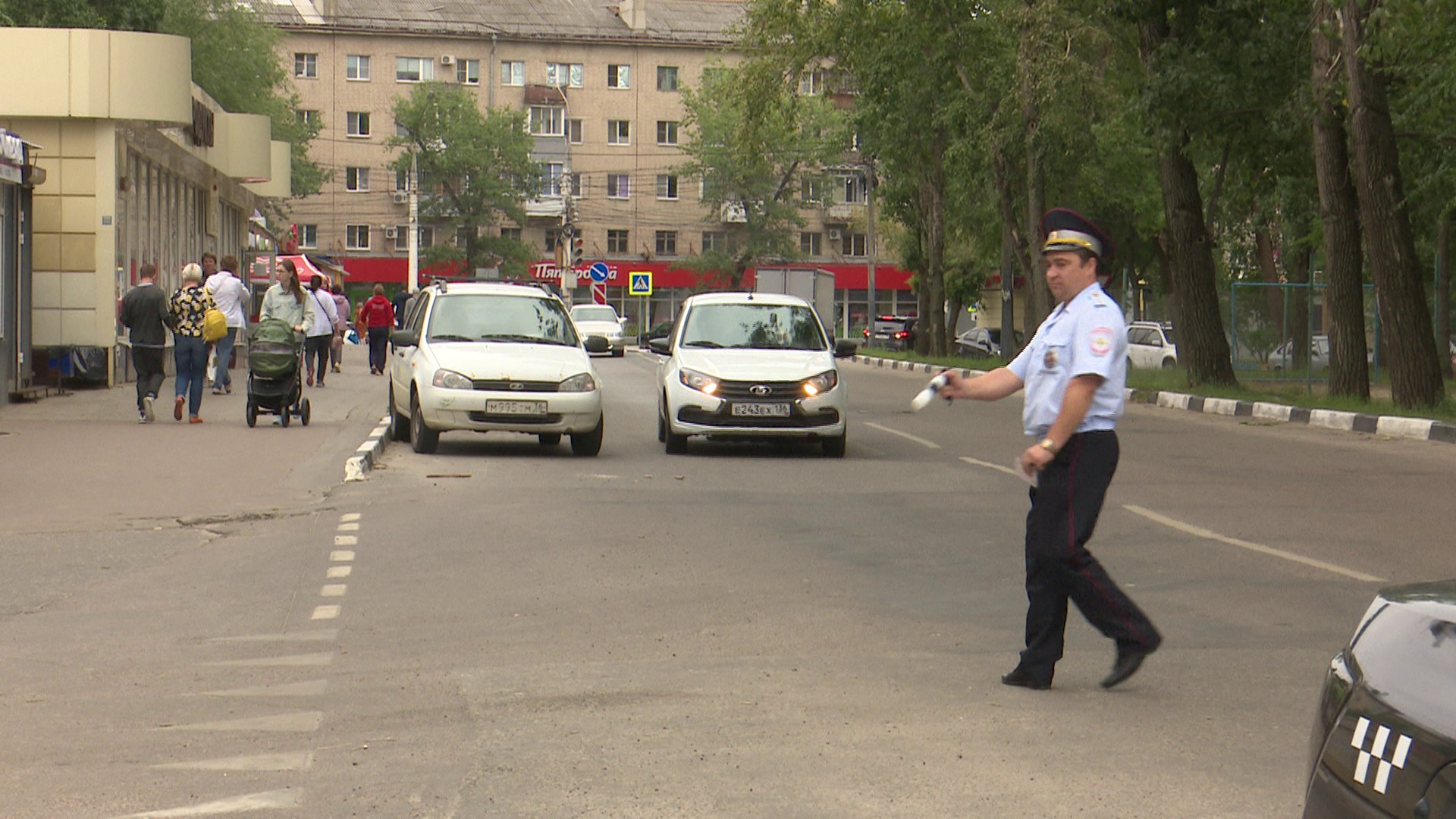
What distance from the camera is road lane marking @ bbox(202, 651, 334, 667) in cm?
740

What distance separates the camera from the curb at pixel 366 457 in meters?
15.5

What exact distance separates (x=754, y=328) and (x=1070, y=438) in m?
12.8

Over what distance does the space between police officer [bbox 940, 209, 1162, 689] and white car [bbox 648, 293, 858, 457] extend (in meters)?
11.0

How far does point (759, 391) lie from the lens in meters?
17.8

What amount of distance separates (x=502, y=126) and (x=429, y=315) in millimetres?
70641

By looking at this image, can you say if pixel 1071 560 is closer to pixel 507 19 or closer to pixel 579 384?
pixel 579 384

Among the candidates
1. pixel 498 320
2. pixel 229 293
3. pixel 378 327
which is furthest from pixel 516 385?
pixel 378 327

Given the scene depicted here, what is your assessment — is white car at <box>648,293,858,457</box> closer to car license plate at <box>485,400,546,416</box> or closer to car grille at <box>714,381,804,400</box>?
car grille at <box>714,381,804,400</box>

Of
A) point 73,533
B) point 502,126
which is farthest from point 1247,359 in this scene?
point 502,126

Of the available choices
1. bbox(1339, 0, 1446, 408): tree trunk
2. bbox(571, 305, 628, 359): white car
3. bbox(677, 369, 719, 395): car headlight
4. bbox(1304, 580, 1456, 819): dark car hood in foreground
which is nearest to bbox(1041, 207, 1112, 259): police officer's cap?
bbox(1304, 580, 1456, 819): dark car hood in foreground

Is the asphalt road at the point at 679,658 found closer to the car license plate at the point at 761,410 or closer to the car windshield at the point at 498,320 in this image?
the car license plate at the point at 761,410

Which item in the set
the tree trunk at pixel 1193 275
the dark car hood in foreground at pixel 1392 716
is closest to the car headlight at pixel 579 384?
the dark car hood in foreground at pixel 1392 716

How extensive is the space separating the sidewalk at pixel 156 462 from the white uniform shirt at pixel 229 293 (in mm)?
1196

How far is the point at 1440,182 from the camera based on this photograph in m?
33.0
